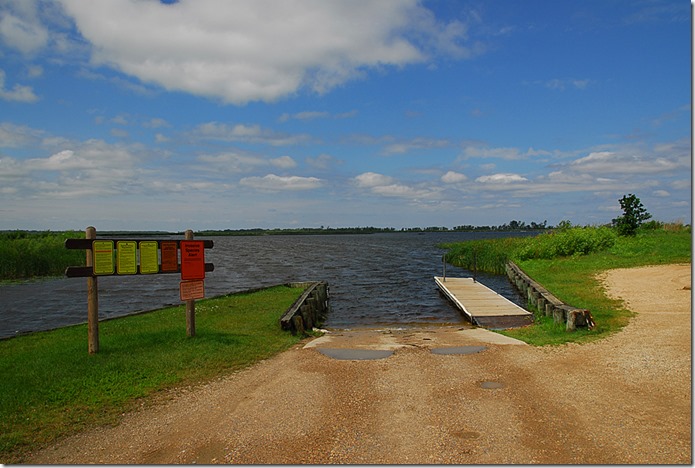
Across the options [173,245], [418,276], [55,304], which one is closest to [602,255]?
[418,276]

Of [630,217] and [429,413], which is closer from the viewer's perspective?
[429,413]

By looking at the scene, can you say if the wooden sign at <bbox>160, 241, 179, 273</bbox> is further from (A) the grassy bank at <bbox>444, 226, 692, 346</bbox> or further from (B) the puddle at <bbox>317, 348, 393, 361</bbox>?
(A) the grassy bank at <bbox>444, 226, 692, 346</bbox>

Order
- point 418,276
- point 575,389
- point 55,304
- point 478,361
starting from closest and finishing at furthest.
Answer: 1. point 575,389
2. point 478,361
3. point 55,304
4. point 418,276

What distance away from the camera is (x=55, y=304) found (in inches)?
912

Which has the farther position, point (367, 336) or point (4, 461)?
point (367, 336)

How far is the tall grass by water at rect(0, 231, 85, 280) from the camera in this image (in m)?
33.3

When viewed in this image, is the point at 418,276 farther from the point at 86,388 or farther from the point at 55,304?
the point at 86,388

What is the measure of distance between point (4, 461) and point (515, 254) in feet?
117

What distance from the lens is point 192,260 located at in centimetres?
1108

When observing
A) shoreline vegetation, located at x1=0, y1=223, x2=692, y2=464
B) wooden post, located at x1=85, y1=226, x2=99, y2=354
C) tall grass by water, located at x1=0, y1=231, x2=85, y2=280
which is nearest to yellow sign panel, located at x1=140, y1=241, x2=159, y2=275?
wooden post, located at x1=85, y1=226, x2=99, y2=354

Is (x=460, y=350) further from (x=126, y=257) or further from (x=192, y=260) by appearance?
(x=126, y=257)

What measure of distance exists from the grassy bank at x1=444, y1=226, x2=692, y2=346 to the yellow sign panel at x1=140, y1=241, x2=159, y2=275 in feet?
26.9

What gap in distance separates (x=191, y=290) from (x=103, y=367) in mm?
2928

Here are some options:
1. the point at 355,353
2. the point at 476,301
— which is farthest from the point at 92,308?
the point at 476,301
